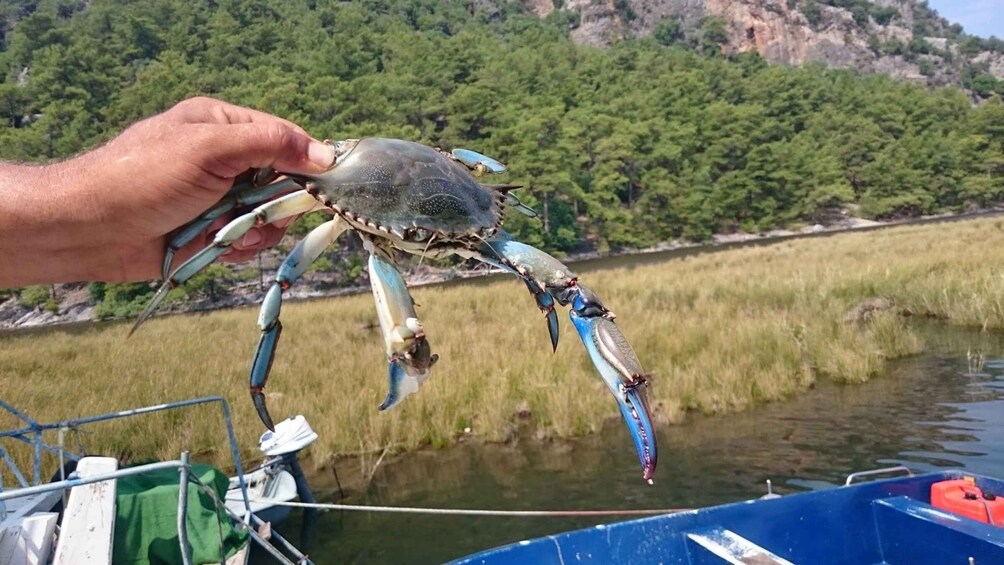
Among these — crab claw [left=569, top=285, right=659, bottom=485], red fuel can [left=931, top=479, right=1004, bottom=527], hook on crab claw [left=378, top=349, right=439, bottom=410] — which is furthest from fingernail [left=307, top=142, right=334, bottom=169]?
red fuel can [left=931, top=479, right=1004, bottom=527]

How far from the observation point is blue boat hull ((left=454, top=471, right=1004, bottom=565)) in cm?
433

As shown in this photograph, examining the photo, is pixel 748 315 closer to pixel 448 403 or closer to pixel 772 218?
pixel 448 403

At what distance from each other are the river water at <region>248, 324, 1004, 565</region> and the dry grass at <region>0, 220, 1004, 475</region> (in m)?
0.50

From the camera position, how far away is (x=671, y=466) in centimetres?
784

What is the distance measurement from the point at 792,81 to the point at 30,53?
83.4m

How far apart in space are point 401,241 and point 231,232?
0.59 m

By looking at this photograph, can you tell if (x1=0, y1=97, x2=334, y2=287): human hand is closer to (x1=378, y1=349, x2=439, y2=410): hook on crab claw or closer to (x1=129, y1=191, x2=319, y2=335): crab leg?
(x1=129, y1=191, x2=319, y2=335): crab leg

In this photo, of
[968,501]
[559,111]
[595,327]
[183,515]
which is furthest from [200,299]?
[595,327]

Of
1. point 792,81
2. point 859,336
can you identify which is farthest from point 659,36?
point 859,336

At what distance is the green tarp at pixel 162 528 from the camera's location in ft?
14.6

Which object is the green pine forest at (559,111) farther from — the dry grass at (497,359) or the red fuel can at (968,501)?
the red fuel can at (968,501)

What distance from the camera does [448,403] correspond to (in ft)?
30.0

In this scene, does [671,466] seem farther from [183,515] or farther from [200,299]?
[200,299]

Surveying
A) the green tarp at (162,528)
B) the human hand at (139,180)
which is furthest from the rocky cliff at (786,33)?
the human hand at (139,180)
